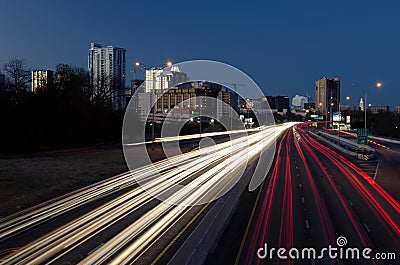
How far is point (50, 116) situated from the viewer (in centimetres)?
5522

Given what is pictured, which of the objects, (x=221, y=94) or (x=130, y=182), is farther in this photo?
(x=221, y=94)

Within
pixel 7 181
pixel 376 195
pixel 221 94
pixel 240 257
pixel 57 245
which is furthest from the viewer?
pixel 221 94

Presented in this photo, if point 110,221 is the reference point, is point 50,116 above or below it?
above

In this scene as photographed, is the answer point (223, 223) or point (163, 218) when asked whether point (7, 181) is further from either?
point (223, 223)

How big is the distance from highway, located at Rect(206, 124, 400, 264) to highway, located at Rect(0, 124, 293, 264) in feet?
6.68

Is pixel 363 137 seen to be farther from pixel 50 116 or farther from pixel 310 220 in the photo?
pixel 50 116

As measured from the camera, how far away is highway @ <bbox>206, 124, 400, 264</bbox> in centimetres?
1315

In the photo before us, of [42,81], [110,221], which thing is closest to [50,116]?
[42,81]

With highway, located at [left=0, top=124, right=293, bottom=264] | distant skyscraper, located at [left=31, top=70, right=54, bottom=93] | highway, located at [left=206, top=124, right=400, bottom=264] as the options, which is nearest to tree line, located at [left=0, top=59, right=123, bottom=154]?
distant skyscraper, located at [left=31, top=70, right=54, bottom=93]

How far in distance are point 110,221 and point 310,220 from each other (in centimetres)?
763

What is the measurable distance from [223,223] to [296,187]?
35.1 feet

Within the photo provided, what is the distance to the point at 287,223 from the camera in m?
16.6

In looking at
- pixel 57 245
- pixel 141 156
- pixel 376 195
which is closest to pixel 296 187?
pixel 376 195

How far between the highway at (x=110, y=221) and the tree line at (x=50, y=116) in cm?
2439
